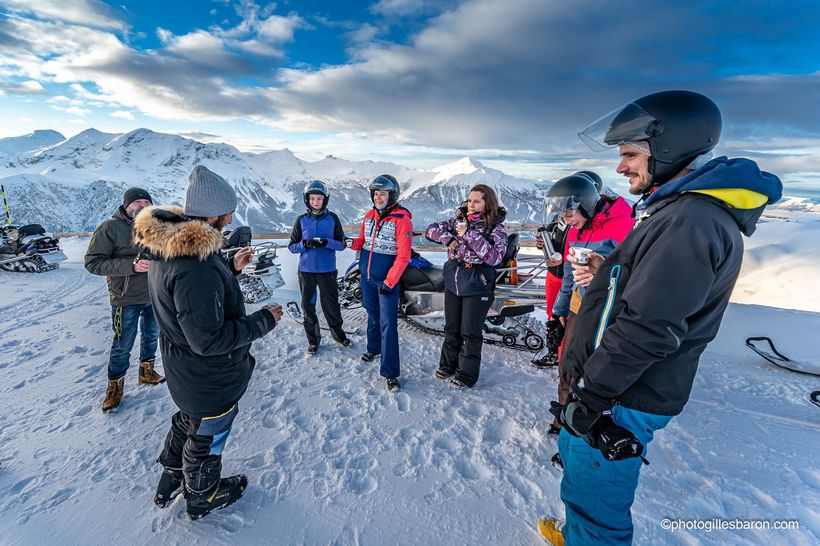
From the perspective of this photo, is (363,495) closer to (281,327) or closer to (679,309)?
(679,309)

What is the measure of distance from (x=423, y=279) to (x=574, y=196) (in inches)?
87.1

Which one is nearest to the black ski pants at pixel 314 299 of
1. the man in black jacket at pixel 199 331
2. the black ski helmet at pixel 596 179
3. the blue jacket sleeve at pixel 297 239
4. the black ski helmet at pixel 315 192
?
the blue jacket sleeve at pixel 297 239

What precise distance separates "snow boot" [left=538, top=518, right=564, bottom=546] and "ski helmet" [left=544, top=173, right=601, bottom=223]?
214 centimetres

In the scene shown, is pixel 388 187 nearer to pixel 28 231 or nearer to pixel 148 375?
pixel 148 375

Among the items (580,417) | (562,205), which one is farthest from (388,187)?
(580,417)

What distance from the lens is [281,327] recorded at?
15.8ft

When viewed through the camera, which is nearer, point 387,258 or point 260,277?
point 387,258

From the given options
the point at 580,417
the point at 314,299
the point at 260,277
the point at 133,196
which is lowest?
the point at 260,277

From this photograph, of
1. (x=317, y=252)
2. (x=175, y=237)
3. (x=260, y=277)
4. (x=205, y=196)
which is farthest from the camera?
(x=260, y=277)

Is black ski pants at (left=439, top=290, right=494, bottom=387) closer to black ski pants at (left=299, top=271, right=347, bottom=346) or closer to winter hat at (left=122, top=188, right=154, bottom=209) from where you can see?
Answer: black ski pants at (left=299, top=271, right=347, bottom=346)

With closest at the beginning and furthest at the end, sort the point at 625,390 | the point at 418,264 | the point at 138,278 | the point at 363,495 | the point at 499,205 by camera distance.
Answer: the point at 625,390, the point at 363,495, the point at 138,278, the point at 499,205, the point at 418,264

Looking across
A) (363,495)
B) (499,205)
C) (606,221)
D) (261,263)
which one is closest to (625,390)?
(363,495)

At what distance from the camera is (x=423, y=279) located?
4664 millimetres

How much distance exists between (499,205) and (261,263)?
4.41 metres
